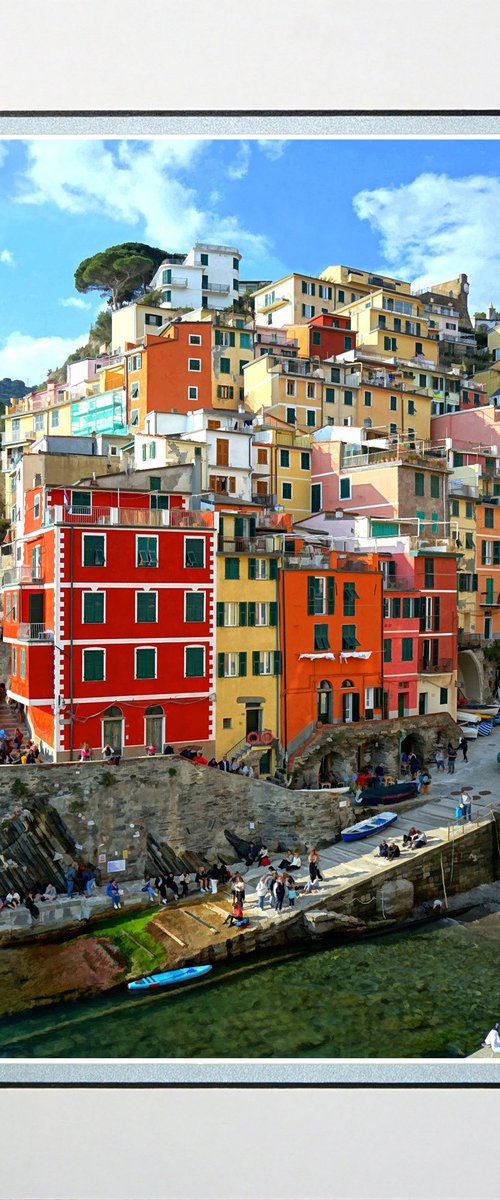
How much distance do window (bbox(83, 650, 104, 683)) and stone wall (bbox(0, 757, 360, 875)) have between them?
138 cm

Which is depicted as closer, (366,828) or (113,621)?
(113,621)

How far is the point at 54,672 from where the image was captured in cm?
1305

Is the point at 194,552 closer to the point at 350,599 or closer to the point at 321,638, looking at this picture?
the point at 321,638

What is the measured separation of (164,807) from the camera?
13320 mm

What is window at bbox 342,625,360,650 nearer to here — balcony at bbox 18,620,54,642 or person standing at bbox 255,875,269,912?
person standing at bbox 255,875,269,912

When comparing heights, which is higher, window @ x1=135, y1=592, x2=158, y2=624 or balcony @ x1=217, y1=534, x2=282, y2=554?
balcony @ x1=217, y1=534, x2=282, y2=554

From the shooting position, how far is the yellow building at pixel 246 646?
1475 cm

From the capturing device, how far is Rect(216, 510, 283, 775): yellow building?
48.4ft

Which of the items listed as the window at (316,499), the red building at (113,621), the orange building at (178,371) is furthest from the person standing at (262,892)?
the orange building at (178,371)

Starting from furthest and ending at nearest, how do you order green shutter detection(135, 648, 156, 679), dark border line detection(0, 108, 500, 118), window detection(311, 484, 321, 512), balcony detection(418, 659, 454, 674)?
window detection(311, 484, 321, 512) < balcony detection(418, 659, 454, 674) < green shutter detection(135, 648, 156, 679) < dark border line detection(0, 108, 500, 118)

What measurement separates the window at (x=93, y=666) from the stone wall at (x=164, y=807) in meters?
1.38

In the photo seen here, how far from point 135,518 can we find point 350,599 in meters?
4.81

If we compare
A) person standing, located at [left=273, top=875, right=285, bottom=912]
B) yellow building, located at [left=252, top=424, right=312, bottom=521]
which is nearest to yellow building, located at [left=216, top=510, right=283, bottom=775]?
person standing, located at [left=273, top=875, right=285, bottom=912]

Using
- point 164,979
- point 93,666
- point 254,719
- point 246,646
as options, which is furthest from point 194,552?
point 164,979
